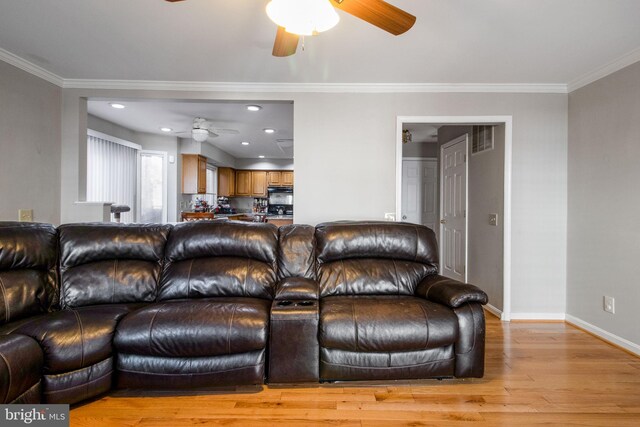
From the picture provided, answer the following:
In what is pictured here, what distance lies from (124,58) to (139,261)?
1.86 m

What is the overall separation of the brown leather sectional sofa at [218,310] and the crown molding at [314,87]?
165 cm

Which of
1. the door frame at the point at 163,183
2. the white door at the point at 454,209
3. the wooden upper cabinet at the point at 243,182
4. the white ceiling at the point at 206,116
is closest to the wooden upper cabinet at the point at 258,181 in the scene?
the wooden upper cabinet at the point at 243,182

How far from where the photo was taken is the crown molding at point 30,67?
→ 2.73m

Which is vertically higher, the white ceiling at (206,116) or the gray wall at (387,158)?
the white ceiling at (206,116)

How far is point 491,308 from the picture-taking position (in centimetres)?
355

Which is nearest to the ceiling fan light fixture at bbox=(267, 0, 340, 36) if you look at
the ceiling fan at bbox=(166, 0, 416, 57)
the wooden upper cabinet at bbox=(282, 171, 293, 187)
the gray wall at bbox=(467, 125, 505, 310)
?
the ceiling fan at bbox=(166, 0, 416, 57)

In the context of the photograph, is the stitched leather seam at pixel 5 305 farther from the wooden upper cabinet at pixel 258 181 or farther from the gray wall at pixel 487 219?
the wooden upper cabinet at pixel 258 181

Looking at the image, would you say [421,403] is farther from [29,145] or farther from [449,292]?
[29,145]

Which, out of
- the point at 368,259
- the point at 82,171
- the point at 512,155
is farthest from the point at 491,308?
the point at 82,171

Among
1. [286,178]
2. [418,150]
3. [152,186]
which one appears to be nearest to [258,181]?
[286,178]

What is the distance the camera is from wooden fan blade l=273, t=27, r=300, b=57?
1.85 m

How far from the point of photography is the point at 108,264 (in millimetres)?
2309

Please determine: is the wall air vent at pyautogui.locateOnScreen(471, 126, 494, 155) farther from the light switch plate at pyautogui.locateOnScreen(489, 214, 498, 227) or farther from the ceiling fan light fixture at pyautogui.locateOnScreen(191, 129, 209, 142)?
the ceiling fan light fixture at pyautogui.locateOnScreen(191, 129, 209, 142)

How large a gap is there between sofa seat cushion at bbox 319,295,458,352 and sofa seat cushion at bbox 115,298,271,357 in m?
0.42
